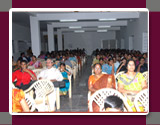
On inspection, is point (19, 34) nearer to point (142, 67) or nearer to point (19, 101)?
point (142, 67)

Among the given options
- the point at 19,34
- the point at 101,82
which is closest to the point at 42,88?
the point at 101,82

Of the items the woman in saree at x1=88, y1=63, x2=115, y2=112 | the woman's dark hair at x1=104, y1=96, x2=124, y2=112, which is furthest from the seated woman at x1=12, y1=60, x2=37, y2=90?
the woman's dark hair at x1=104, y1=96, x2=124, y2=112

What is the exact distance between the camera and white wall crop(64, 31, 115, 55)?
2056 centimetres

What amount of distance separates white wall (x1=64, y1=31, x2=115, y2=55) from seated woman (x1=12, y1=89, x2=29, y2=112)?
723 inches

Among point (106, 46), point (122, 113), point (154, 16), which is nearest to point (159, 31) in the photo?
point (154, 16)

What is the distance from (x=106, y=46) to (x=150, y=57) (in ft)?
60.5

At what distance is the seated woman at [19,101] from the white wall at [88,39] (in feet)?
60.3

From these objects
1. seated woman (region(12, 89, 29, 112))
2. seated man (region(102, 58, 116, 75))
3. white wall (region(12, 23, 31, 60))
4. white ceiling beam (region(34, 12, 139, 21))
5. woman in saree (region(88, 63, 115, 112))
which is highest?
white ceiling beam (region(34, 12, 139, 21))

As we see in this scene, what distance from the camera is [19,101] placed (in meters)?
2.37

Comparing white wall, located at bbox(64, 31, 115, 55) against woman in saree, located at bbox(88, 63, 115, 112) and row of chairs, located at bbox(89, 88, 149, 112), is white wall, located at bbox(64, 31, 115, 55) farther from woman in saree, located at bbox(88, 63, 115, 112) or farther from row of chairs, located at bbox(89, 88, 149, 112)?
row of chairs, located at bbox(89, 88, 149, 112)

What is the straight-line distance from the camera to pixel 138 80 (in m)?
3.00

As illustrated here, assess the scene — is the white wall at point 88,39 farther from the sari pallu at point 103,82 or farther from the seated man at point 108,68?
the sari pallu at point 103,82

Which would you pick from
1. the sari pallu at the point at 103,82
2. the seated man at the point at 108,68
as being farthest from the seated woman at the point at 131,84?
the seated man at the point at 108,68
